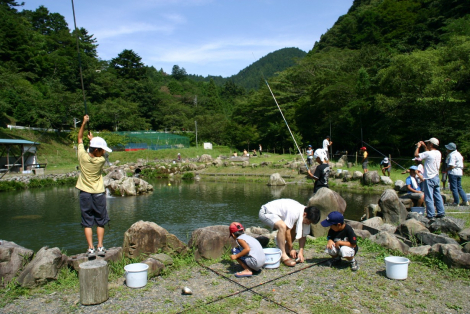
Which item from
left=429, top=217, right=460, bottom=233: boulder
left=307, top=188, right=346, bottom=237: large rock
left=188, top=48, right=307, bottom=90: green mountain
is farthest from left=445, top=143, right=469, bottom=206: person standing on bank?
left=188, top=48, right=307, bottom=90: green mountain

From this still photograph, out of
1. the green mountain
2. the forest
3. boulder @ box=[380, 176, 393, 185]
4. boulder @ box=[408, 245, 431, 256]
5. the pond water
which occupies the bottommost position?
the pond water

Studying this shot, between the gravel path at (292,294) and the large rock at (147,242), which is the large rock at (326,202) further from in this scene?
the large rock at (147,242)

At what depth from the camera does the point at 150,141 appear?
48.2m

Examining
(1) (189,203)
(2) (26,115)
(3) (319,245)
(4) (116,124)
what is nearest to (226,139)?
(4) (116,124)

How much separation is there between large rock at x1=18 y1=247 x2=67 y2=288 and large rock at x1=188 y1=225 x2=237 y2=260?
7.30 ft

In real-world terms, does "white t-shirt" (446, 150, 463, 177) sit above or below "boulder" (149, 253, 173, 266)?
above

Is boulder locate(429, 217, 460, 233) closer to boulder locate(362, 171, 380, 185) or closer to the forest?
boulder locate(362, 171, 380, 185)

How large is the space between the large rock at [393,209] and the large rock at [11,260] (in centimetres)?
815

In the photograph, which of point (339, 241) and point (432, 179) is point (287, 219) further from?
point (432, 179)

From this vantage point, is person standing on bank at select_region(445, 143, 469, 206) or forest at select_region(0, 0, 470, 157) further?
forest at select_region(0, 0, 470, 157)

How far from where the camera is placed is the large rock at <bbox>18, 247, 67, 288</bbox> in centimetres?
515

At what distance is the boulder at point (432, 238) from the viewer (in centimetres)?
657

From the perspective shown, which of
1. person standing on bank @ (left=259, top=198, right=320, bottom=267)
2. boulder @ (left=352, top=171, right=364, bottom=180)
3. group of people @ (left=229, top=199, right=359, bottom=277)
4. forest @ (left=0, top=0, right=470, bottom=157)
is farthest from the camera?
forest @ (left=0, top=0, right=470, bottom=157)

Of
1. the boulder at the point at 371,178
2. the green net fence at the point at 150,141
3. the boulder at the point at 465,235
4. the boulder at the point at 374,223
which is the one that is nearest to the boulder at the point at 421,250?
the boulder at the point at 465,235
